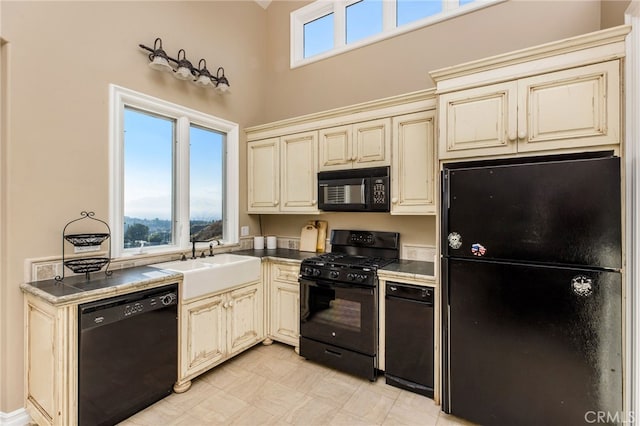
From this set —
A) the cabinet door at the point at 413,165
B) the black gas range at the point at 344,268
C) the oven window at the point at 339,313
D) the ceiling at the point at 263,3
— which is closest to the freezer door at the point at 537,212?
the cabinet door at the point at 413,165

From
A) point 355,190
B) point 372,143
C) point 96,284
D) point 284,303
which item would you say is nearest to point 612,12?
point 372,143

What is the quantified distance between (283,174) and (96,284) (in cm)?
199

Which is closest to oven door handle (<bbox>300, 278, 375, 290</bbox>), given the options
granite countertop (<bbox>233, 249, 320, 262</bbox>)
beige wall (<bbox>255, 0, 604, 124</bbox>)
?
granite countertop (<bbox>233, 249, 320, 262</bbox>)

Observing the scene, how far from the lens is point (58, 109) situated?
2.07 meters

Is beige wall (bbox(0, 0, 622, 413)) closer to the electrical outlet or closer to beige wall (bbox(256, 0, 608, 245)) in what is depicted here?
beige wall (bbox(256, 0, 608, 245))

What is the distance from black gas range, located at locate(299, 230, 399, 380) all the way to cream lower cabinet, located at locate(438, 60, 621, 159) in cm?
118

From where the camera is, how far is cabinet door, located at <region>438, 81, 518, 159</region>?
1.92 metres

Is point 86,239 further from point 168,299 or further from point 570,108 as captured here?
point 570,108

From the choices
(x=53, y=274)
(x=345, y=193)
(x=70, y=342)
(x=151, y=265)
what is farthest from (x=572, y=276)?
(x=53, y=274)

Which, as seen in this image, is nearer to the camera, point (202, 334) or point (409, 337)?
point (409, 337)

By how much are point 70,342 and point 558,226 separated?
9.53ft

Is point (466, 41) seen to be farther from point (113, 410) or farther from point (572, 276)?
point (113, 410)

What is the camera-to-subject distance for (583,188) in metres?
1.64

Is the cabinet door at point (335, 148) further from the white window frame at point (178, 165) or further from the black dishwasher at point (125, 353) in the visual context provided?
the black dishwasher at point (125, 353)
